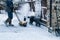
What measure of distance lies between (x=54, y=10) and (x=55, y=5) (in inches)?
12.4

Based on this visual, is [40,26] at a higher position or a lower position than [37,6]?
lower

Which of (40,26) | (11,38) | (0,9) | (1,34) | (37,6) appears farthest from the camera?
(0,9)

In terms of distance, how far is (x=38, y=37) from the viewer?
10.4 m

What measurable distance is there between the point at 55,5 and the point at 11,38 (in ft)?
9.40

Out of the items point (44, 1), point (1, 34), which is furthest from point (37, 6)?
point (1, 34)

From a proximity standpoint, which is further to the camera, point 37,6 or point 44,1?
point 37,6

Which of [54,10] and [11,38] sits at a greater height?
[54,10]

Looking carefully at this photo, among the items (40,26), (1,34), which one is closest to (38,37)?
(1,34)

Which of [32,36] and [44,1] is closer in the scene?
[32,36]

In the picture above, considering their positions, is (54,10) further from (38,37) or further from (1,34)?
(1,34)

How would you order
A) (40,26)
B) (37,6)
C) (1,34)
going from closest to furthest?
(1,34) < (40,26) < (37,6)

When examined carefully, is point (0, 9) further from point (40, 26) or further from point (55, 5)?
point (55, 5)

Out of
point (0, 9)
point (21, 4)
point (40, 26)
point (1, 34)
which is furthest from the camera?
point (21, 4)

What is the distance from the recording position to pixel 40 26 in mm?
13711
